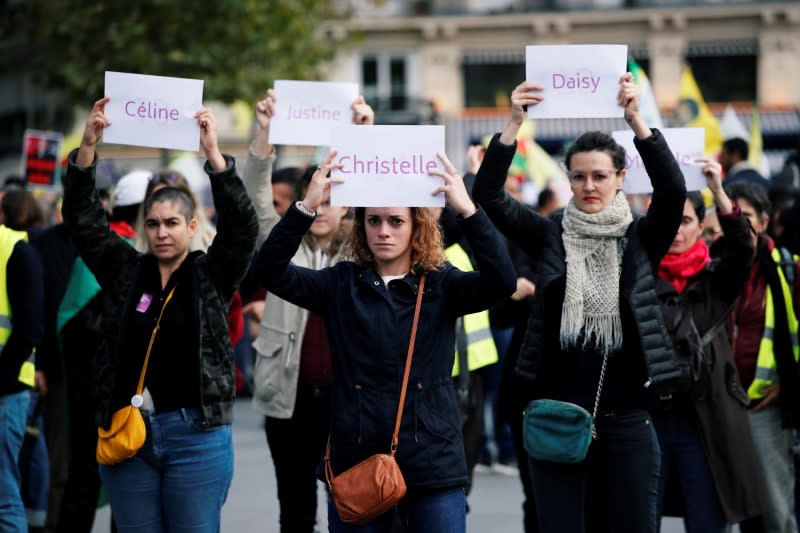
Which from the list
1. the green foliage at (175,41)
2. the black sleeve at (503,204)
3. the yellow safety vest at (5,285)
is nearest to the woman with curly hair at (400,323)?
the black sleeve at (503,204)

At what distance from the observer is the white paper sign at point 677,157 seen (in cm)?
581

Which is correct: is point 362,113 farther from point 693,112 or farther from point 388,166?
point 693,112

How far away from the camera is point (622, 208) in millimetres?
5242

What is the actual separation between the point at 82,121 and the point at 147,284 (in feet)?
95.1

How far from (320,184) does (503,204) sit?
103 centimetres

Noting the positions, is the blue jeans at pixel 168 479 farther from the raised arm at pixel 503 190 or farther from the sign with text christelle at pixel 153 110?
the raised arm at pixel 503 190

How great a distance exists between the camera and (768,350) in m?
6.44

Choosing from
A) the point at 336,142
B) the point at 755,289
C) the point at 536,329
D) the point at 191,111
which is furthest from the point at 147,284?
the point at 755,289

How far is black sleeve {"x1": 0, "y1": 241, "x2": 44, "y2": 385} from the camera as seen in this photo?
5.91 m

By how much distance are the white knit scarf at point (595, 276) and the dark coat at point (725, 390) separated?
422mm

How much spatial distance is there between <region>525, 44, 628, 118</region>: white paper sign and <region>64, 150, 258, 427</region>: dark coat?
1260 millimetres

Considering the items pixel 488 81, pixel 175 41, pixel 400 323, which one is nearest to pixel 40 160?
pixel 175 41

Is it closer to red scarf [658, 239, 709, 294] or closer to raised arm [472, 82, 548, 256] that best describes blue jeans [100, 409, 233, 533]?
raised arm [472, 82, 548, 256]

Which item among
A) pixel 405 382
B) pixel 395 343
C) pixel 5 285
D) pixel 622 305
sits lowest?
pixel 405 382
